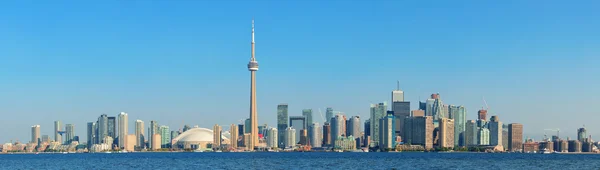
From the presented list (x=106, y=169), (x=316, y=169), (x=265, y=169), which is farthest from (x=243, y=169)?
(x=106, y=169)

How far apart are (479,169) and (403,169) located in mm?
12727

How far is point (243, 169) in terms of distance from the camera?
12950 cm

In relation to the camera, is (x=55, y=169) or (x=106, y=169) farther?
(x=55, y=169)

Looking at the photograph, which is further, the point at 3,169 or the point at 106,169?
the point at 3,169

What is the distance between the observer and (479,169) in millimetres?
130875

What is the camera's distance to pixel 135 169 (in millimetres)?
133375

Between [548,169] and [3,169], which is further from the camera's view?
[3,169]

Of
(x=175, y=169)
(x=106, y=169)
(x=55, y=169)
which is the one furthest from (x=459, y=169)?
(x=55, y=169)

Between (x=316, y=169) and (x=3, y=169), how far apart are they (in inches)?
2235

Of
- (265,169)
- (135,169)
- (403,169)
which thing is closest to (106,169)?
(135,169)

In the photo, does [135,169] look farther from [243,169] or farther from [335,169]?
[335,169]

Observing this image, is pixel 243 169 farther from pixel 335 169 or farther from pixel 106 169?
pixel 106 169

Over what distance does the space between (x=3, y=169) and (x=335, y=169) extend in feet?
196

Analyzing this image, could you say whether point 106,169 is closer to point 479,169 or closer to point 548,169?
point 479,169
